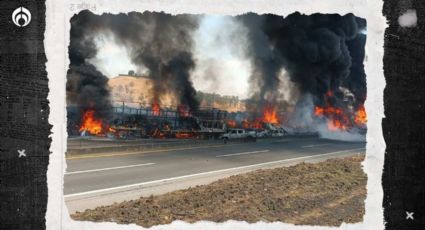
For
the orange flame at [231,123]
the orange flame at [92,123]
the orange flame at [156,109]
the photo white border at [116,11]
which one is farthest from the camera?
the orange flame at [231,123]

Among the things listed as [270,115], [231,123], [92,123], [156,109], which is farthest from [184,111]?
[270,115]

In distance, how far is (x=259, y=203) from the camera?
5461mm

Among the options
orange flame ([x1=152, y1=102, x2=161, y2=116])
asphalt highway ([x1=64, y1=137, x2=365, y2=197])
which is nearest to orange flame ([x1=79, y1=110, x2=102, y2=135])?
orange flame ([x1=152, y1=102, x2=161, y2=116])

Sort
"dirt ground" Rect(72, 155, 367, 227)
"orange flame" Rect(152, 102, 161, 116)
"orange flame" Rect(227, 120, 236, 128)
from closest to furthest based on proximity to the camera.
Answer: "dirt ground" Rect(72, 155, 367, 227), "orange flame" Rect(152, 102, 161, 116), "orange flame" Rect(227, 120, 236, 128)

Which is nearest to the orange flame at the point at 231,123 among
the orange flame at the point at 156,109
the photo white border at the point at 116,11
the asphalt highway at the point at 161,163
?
the asphalt highway at the point at 161,163

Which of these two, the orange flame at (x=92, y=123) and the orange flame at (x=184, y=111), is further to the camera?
the orange flame at (x=184, y=111)

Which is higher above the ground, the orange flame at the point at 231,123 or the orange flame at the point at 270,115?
the orange flame at the point at 270,115

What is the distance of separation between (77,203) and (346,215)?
3.58 meters

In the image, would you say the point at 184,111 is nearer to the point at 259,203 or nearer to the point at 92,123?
the point at 92,123

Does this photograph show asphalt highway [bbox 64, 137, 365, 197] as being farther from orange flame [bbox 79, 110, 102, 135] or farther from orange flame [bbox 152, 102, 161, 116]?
orange flame [bbox 79, 110, 102, 135]

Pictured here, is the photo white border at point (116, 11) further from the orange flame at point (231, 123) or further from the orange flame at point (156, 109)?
the orange flame at point (231, 123)

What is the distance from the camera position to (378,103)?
404 centimetres

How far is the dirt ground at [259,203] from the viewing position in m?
4.62

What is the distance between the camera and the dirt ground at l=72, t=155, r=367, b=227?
462 cm
